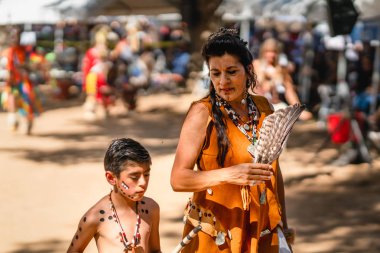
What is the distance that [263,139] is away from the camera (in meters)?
2.94

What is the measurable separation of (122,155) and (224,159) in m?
0.41

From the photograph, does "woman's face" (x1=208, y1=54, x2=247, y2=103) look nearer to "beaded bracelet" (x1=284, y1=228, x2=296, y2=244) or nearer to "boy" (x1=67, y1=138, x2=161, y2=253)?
"boy" (x1=67, y1=138, x2=161, y2=253)

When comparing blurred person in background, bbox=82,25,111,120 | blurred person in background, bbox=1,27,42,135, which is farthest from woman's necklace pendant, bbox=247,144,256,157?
blurred person in background, bbox=82,25,111,120

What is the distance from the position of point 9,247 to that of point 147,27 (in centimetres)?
1795

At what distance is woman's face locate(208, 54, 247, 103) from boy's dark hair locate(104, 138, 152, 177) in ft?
1.34

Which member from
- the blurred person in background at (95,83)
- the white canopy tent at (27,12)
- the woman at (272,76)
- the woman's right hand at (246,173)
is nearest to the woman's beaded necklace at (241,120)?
the woman's right hand at (246,173)

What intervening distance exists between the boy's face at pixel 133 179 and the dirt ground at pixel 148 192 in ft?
12.0

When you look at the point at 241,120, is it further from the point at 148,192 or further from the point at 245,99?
the point at 148,192

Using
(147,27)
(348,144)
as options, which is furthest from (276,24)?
(348,144)

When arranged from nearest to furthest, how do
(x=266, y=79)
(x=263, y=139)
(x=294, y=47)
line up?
(x=263, y=139), (x=266, y=79), (x=294, y=47)

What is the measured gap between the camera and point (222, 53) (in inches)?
120

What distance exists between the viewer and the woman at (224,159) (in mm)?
2980

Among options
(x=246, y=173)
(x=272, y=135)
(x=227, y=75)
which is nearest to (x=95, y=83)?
(x=227, y=75)

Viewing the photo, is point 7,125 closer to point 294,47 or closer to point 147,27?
point 294,47
